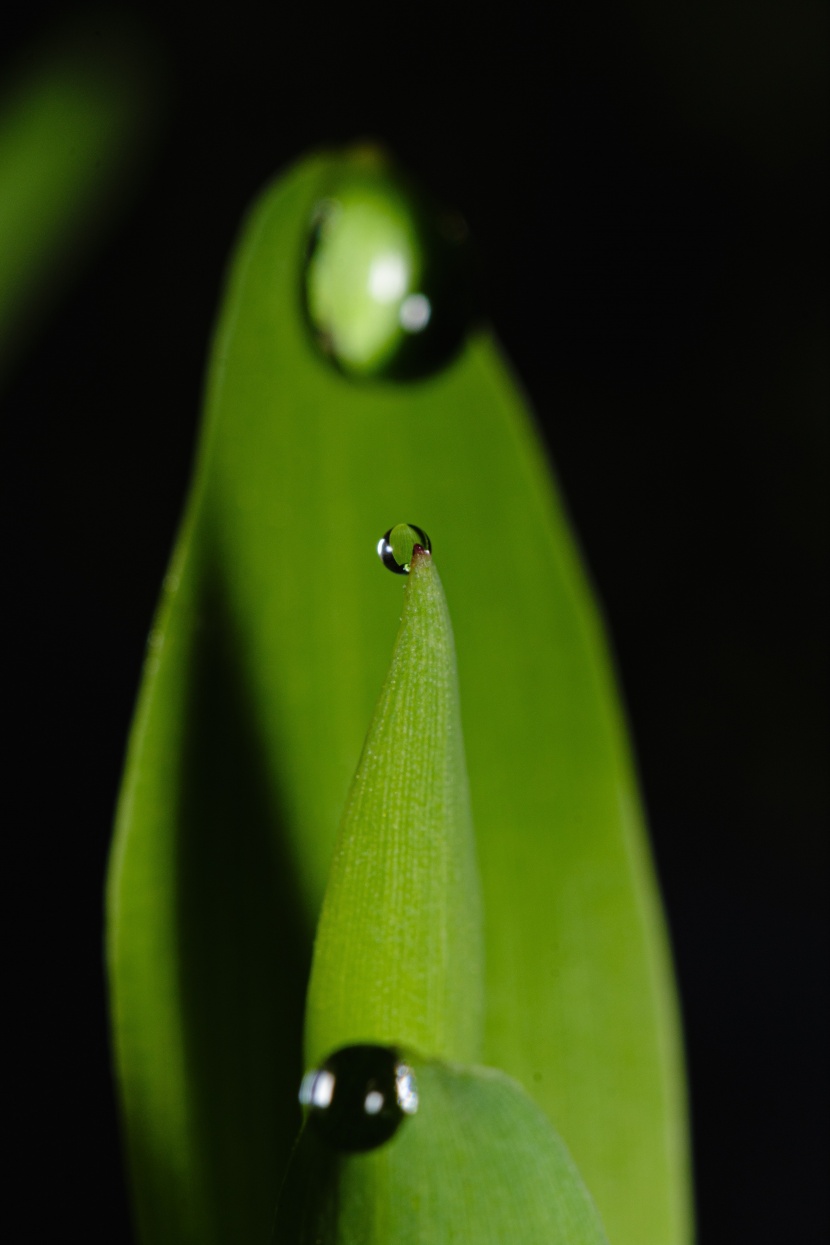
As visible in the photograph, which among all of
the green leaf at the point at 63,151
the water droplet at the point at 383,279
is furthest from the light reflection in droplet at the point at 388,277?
the green leaf at the point at 63,151

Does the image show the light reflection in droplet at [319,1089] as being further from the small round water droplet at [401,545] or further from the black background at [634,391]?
the black background at [634,391]

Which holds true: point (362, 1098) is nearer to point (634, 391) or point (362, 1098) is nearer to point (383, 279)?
point (383, 279)

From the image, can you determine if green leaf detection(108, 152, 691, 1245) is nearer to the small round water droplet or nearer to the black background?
the small round water droplet

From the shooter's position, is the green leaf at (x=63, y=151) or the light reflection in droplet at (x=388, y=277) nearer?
the light reflection in droplet at (x=388, y=277)

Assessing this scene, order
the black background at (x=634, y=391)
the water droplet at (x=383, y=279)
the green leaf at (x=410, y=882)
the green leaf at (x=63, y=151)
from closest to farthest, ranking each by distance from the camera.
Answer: the green leaf at (x=410, y=882)
the water droplet at (x=383, y=279)
the green leaf at (x=63, y=151)
the black background at (x=634, y=391)

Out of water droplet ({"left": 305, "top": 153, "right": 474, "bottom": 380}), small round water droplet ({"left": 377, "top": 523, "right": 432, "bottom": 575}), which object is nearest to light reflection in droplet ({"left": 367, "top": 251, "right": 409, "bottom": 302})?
water droplet ({"left": 305, "top": 153, "right": 474, "bottom": 380})

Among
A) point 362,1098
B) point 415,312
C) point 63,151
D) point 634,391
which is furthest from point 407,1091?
point 634,391

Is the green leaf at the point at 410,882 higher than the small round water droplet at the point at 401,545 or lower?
lower

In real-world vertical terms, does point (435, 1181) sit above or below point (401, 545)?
below
